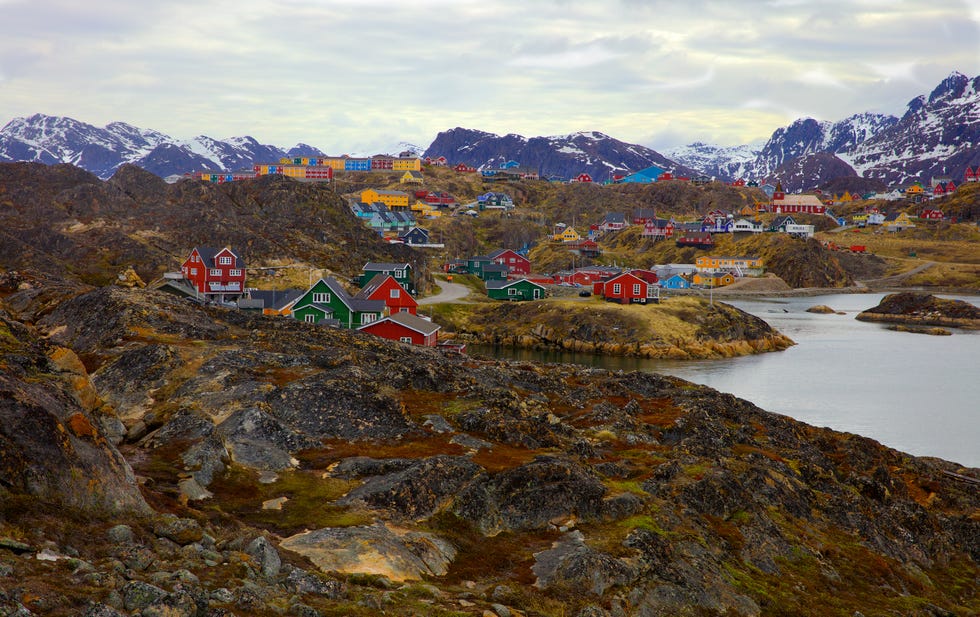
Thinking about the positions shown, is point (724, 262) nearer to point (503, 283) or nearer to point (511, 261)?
point (511, 261)

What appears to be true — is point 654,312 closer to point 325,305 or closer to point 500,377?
point 325,305

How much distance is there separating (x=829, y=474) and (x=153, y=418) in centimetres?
3275

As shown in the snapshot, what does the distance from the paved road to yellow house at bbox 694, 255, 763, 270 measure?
240ft

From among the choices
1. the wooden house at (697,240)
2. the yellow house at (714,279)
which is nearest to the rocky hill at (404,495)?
the yellow house at (714,279)

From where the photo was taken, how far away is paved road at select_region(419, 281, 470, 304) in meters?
111

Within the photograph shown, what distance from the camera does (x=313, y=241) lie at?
127 meters

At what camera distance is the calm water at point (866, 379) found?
5875 cm

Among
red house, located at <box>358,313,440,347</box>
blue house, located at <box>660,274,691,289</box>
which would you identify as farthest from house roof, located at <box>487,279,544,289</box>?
blue house, located at <box>660,274,691,289</box>

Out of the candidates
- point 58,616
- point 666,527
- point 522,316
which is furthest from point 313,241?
point 58,616

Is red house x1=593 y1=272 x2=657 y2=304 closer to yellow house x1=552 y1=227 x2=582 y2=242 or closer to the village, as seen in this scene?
the village

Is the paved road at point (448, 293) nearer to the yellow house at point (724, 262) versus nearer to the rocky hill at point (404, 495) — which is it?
the rocky hill at point (404, 495)

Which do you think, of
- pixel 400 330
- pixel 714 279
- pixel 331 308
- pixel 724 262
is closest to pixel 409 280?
pixel 331 308

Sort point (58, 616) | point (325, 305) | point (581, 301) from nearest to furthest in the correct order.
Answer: point (58, 616)
point (325, 305)
point (581, 301)

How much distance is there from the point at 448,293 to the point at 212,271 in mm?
45131
